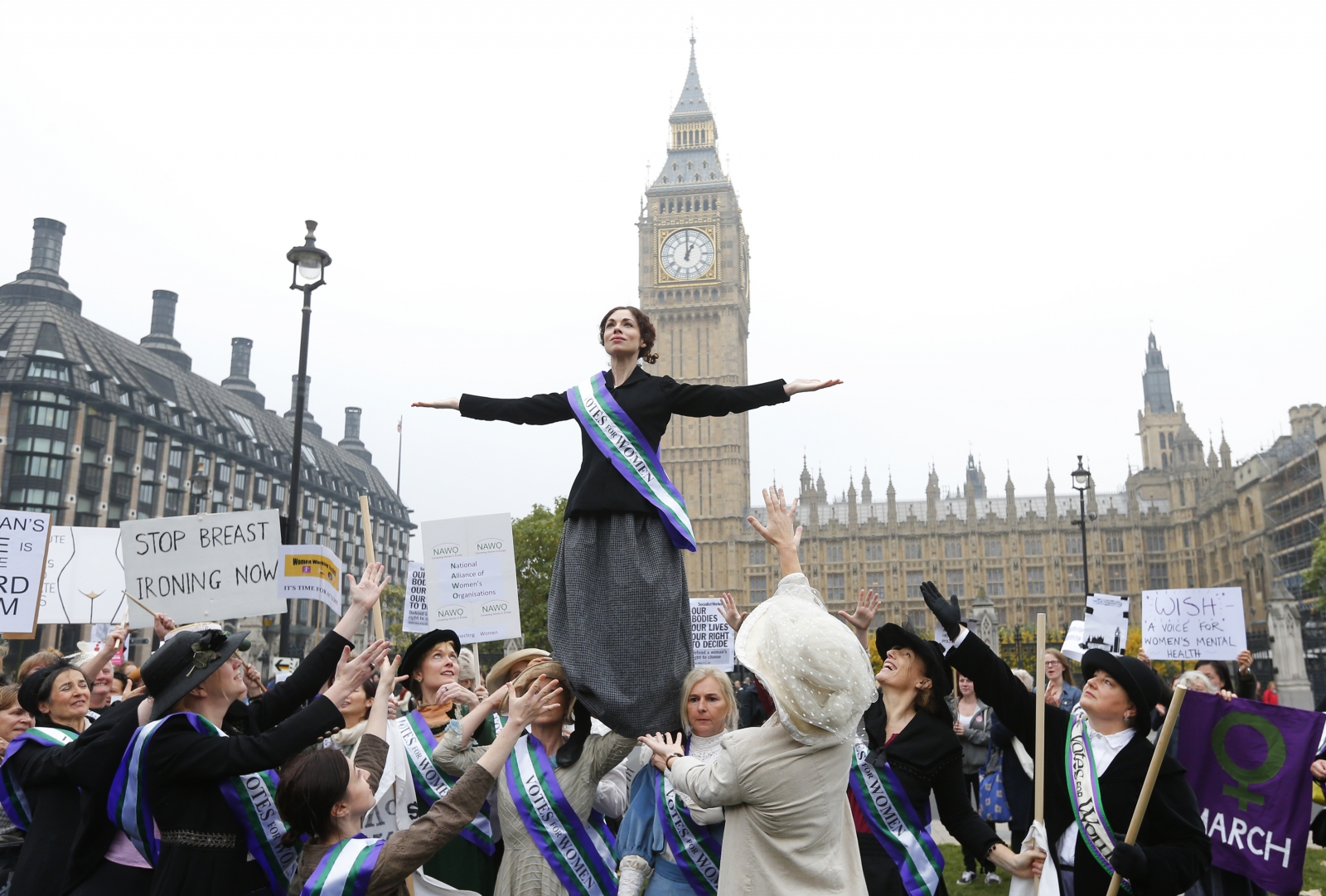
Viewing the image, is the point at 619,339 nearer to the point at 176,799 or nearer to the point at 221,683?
the point at 221,683

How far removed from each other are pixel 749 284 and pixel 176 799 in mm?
71048

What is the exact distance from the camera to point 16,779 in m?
3.93

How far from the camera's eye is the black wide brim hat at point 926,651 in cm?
400

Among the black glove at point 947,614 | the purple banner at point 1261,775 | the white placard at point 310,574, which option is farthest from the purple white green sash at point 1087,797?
the white placard at point 310,574

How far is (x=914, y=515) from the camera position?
65.2 meters

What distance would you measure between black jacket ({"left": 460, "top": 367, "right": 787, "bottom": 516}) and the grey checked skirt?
0.25ft

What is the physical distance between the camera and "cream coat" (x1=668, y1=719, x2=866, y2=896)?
2.88 m

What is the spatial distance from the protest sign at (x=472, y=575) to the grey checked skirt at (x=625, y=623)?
3724 mm

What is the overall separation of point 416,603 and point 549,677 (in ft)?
21.2

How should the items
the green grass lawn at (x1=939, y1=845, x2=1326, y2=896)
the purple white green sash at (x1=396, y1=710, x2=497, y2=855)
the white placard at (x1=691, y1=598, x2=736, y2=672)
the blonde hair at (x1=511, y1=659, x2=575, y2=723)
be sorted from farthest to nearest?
the white placard at (x1=691, y1=598, x2=736, y2=672) < the green grass lawn at (x1=939, y1=845, x2=1326, y2=896) < the purple white green sash at (x1=396, y1=710, x2=497, y2=855) < the blonde hair at (x1=511, y1=659, x2=575, y2=723)

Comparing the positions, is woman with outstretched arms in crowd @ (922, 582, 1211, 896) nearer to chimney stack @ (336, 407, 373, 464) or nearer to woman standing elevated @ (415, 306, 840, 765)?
woman standing elevated @ (415, 306, 840, 765)

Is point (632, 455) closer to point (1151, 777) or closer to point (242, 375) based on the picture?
point (1151, 777)

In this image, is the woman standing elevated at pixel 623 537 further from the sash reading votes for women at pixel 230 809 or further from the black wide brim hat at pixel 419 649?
the sash reading votes for women at pixel 230 809

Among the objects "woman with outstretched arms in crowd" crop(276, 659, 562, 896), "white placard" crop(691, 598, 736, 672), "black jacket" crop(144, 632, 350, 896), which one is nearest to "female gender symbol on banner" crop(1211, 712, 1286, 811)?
"woman with outstretched arms in crowd" crop(276, 659, 562, 896)
